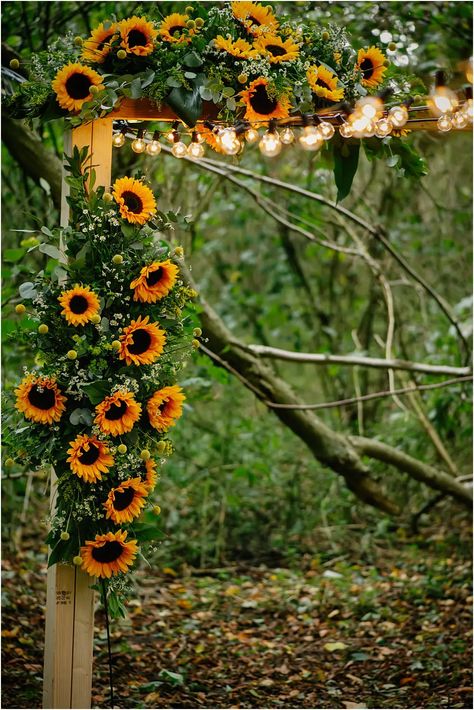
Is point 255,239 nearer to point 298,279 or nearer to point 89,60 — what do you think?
point 298,279

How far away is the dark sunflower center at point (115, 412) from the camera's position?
2.23 m

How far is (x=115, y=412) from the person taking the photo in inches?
88.1

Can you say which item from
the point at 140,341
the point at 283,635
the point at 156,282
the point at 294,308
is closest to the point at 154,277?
the point at 156,282

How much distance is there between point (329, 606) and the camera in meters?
4.00

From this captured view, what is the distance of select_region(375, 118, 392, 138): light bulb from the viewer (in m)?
2.39

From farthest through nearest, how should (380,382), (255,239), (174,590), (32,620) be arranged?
(255,239) < (380,382) < (174,590) < (32,620)

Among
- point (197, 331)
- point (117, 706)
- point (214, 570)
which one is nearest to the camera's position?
point (197, 331)

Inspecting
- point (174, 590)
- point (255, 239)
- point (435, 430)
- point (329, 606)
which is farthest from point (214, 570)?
point (255, 239)

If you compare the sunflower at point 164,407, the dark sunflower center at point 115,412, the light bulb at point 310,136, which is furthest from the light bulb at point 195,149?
the dark sunflower center at point 115,412

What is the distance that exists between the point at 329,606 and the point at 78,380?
231 cm

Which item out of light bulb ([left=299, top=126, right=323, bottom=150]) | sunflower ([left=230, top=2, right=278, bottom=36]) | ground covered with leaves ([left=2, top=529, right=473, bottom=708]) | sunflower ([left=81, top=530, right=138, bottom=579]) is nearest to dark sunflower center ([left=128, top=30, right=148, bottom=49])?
sunflower ([left=230, top=2, right=278, bottom=36])

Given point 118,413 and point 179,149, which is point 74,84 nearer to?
point 179,149

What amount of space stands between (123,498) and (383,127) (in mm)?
1344

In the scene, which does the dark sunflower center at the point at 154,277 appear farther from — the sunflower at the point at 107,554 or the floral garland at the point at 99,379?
the sunflower at the point at 107,554
